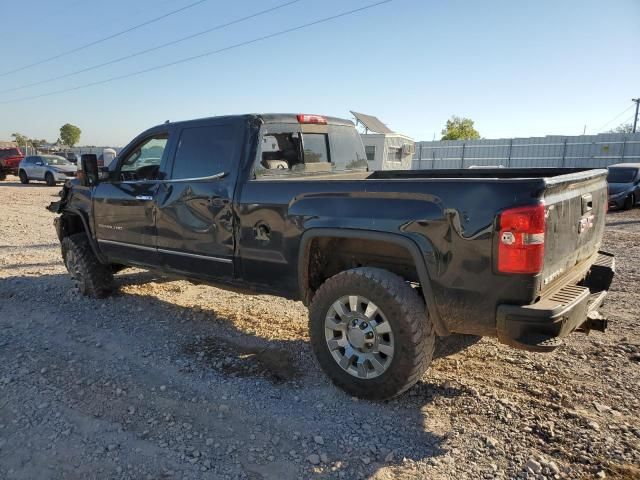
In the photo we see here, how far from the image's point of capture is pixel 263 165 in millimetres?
4156

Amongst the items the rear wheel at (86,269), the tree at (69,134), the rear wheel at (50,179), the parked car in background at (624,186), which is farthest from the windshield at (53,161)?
the tree at (69,134)

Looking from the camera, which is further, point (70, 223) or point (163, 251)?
point (70, 223)

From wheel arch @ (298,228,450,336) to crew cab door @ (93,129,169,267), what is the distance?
1.84 m

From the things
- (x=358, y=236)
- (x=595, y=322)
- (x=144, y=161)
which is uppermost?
(x=144, y=161)

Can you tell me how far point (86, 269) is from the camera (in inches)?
221

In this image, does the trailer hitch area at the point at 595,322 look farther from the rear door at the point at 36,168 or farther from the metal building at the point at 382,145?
the rear door at the point at 36,168

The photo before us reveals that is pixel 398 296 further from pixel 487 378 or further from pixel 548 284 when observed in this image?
pixel 487 378

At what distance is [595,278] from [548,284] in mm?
1224

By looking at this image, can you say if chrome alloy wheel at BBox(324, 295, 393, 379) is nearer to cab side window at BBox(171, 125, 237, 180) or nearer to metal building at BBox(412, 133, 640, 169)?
cab side window at BBox(171, 125, 237, 180)

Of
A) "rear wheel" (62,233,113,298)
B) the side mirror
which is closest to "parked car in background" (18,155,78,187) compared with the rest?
"rear wheel" (62,233,113,298)

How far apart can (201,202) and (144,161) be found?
1417 millimetres

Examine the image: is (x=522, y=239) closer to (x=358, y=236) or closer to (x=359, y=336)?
(x=358, y=236)

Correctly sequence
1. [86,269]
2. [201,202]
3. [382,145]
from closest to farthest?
[201,202], [86,269], [382,145]

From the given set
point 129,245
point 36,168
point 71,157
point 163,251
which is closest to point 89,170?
point 129,245
